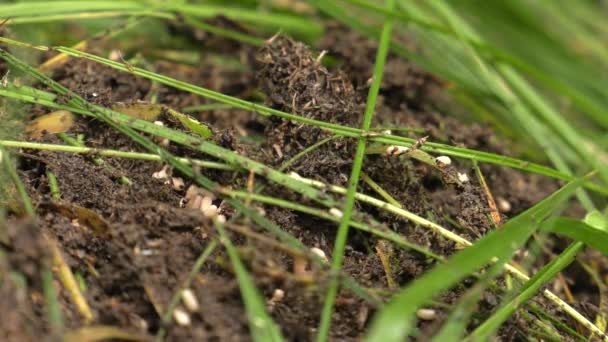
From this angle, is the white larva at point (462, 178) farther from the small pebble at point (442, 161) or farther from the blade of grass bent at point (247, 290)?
the blade of grass bent at point (247, 290)

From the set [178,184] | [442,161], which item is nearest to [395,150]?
[442,161]

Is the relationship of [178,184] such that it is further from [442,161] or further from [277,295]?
[442,161]

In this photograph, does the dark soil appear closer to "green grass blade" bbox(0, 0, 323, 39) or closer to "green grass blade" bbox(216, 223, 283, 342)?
"green grass blade" bbox(216, 223, 283, 342)

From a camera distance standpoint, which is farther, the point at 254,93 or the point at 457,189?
the point at 254,93

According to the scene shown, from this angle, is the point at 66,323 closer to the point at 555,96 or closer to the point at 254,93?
the point at 254,93

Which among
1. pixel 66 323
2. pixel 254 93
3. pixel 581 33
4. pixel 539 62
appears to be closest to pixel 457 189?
pixel 254 93

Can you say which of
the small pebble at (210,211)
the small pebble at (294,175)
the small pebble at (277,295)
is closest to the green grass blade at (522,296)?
the small pebble at (277,295)
